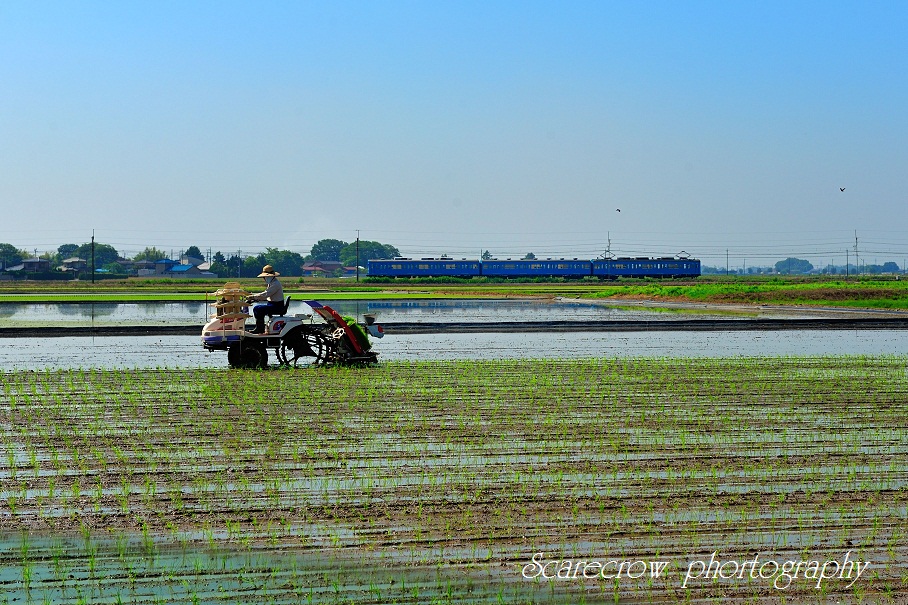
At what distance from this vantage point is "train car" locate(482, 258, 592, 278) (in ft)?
332

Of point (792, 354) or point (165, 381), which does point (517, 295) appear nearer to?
point (792, 354)

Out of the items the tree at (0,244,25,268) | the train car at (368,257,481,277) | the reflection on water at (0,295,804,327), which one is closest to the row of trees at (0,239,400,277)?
the tree at (0,244,25,268)

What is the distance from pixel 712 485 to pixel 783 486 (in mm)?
606

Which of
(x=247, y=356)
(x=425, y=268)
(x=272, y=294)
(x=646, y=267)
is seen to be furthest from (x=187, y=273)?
(x=272, y=294)

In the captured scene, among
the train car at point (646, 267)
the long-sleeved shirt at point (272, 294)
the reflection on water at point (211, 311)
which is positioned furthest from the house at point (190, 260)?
the long-sleeved shirt at point (272, 294)

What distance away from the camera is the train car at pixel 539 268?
3989 inches

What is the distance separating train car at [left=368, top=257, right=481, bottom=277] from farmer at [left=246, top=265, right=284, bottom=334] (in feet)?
262

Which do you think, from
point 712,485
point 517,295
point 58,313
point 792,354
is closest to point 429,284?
point 517,295

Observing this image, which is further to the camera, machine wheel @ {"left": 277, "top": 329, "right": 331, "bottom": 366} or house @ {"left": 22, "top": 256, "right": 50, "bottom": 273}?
house @ {"left": 22, "top": 256, "right": 50, "bottom": 273}

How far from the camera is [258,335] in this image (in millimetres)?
17797

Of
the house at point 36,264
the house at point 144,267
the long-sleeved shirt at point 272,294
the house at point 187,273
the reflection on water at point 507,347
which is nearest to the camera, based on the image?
the long-sleeved shirt at point 272,294

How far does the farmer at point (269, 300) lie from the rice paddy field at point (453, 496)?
3325 mm

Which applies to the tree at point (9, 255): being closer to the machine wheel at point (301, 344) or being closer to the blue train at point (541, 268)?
the blue train at point (541, 268)

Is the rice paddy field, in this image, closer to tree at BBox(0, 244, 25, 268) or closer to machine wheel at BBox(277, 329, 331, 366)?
machine wheel at BBox(277, 329, 331, 366)
